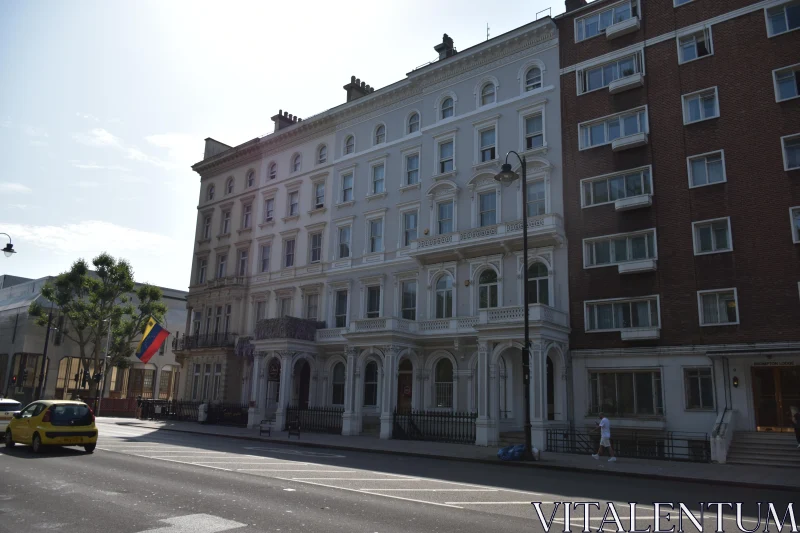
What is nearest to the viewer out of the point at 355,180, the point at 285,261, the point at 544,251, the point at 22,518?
the point at 22,518

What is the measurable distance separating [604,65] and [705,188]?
7.99 meters

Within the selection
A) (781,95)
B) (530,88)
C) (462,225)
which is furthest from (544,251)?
(781,95)

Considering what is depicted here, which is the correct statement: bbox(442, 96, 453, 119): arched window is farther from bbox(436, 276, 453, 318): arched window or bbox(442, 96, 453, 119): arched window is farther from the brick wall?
bbox(436, 276, 453, 318): arched window

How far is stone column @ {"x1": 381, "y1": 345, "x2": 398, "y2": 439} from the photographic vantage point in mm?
28047

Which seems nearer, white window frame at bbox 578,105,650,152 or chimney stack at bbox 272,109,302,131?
white window frame at bbox 578,105,650,152

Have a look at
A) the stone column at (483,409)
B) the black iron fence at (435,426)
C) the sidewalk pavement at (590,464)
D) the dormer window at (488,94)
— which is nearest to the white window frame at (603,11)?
the dormer window at (488,94)

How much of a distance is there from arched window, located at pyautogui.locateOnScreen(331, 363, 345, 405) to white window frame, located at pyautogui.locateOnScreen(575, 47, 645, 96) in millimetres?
20201

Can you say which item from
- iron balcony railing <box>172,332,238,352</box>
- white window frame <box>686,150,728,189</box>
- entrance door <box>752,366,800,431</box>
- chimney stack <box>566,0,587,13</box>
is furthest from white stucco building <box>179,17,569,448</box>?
entrance door <box>752,366,800,431</box>

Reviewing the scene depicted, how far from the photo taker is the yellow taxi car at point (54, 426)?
16844mm

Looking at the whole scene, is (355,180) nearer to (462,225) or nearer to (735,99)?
(462,225)

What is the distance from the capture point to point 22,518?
8.66 m

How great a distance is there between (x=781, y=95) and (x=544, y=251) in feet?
36.7

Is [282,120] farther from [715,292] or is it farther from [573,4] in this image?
[715,292]

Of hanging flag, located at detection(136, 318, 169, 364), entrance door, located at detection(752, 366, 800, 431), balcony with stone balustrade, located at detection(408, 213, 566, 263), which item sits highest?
balcony with stone balustrade, located at detection(408, 213, 566, 263)
